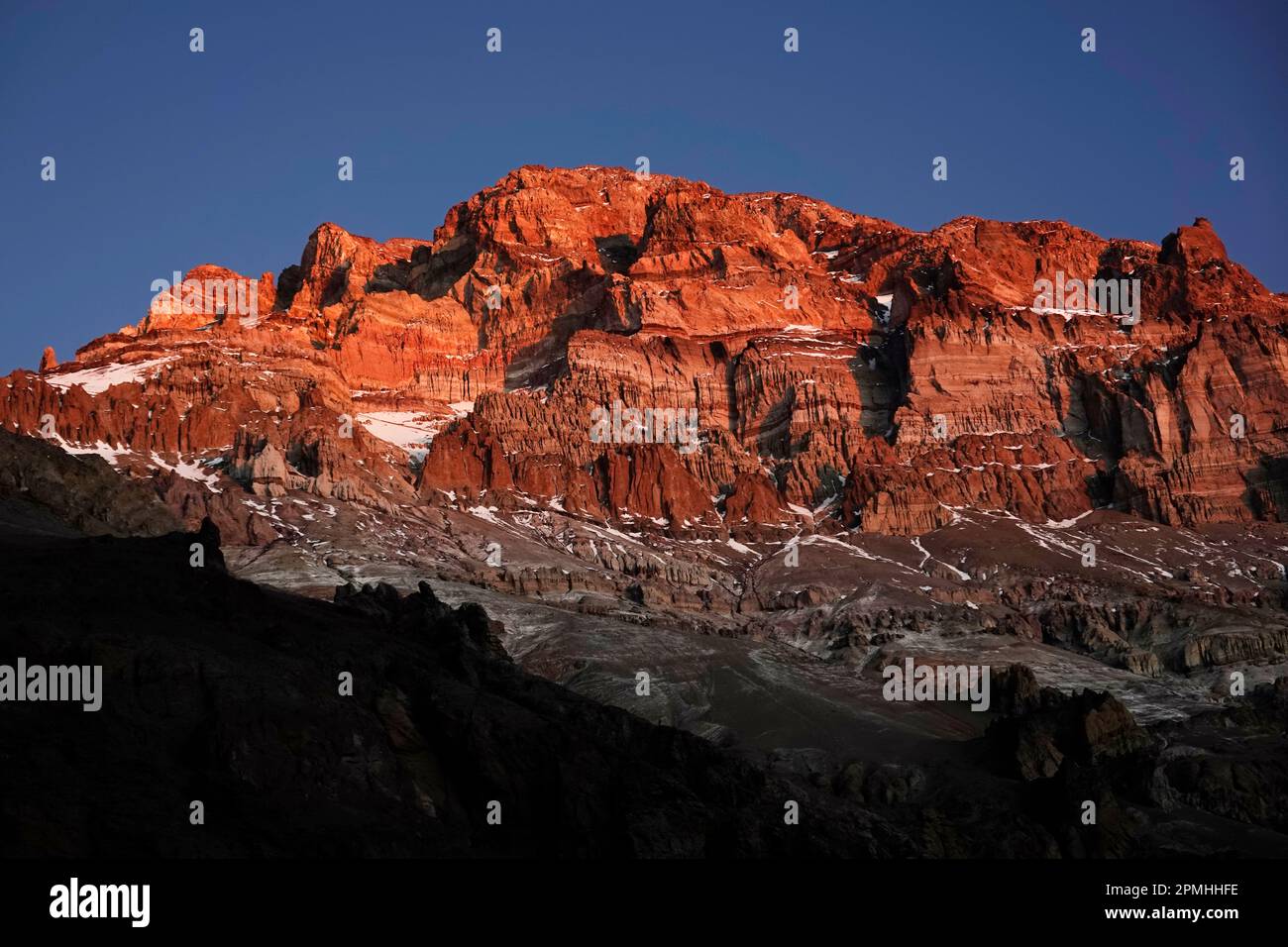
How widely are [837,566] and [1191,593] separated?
37876mm

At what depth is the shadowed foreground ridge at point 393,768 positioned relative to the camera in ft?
148

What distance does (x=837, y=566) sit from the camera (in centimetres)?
16500

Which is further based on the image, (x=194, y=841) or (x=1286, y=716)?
(x=1286, y=716)

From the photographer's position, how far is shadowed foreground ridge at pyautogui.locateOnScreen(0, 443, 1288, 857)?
45.2m

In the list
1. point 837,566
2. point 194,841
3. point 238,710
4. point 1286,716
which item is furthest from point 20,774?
point 837,566

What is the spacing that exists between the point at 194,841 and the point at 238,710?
979 cm

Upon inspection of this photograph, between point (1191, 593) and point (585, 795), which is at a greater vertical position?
point (1191, 593)

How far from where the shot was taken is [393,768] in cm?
5394

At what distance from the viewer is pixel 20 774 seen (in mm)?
42594
